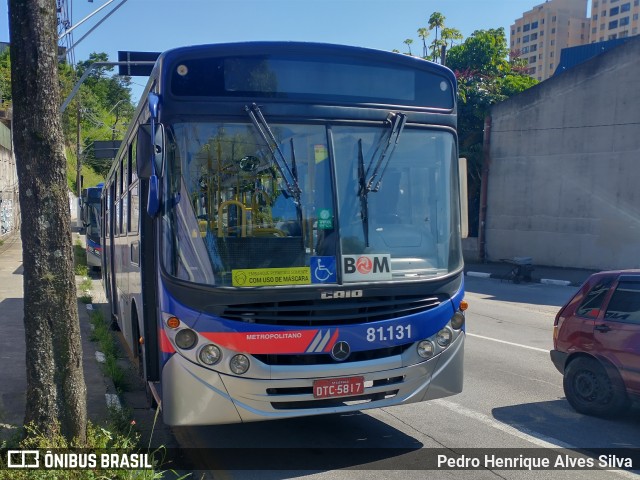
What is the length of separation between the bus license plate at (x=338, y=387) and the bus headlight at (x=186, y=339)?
105 centimetres

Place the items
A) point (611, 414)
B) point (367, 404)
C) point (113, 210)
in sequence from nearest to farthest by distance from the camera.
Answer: point (367, 404) < point (611, 414) < point (113, 210)

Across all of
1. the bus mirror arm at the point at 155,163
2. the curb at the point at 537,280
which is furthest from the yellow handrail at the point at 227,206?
the curb at the point at 537,280

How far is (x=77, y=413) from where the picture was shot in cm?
502

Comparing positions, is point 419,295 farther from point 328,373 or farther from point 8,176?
point 8,176

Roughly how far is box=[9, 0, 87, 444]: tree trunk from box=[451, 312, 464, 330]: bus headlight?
129 inches

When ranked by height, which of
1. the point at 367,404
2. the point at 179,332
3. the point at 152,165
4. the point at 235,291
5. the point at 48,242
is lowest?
the point at 367,404

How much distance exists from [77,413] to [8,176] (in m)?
34.3

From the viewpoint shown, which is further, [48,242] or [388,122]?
[388,122]

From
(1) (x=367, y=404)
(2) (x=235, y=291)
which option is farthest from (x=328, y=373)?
(2) (x=235, y=291)

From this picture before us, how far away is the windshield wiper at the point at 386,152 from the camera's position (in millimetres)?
5691

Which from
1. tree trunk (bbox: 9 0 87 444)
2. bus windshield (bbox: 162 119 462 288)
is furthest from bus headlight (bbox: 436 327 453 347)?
tree trunk (bbox: 9 0 87 444)

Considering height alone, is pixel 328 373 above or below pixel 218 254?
below

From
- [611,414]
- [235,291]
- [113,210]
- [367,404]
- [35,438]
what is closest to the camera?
[35,438]

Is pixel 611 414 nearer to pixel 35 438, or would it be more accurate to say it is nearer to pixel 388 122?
pixel 388 122
